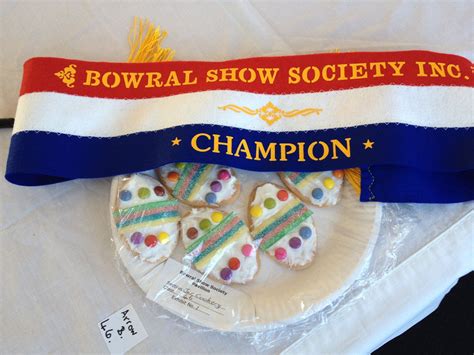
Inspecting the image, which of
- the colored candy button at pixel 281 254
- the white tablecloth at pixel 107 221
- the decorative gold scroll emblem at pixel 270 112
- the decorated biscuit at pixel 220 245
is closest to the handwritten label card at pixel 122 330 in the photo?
the white tablecloth at pixel 107 221

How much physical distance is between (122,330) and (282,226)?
0.95 ft

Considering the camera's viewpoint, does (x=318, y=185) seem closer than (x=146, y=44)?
Yes

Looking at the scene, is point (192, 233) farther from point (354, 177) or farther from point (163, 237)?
point (354, 177)

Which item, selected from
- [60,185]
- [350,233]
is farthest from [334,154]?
[60,185]

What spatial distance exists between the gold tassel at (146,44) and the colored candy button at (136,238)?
0.33 meters

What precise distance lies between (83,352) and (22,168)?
11.6 inches

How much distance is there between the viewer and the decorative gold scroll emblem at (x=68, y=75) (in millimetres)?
725

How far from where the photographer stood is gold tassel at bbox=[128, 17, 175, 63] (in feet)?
2.66

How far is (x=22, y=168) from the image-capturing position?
0.68 m

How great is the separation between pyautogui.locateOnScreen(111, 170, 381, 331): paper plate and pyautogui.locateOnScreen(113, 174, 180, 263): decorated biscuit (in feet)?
0.05

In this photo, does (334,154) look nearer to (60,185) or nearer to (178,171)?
(178,171)

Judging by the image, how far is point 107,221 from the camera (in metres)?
0.71

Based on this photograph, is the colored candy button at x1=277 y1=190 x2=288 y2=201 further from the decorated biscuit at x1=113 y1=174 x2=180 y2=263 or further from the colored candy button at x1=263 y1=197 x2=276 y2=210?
the decorated biscuit at x1=113 y1=174 x2=180 y2=263

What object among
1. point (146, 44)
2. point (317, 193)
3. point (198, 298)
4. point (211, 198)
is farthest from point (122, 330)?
point (146, 44)
